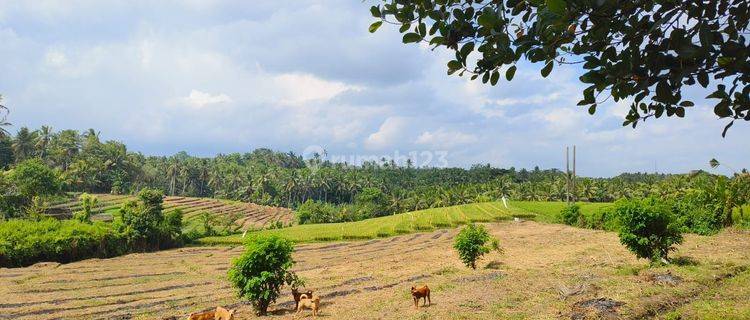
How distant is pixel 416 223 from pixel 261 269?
155 feet

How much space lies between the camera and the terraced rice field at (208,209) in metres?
72.1

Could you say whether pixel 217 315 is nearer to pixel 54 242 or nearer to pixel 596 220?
pixel 54 242

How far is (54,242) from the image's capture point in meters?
40.2

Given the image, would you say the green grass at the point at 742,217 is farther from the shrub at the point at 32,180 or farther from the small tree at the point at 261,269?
the shrub at the point at 32,180

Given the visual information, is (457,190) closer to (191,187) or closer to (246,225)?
(246,225)

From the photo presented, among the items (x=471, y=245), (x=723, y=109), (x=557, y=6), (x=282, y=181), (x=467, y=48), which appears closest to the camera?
(x=557, y=6)

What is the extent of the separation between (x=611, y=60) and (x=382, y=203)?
88659 mm

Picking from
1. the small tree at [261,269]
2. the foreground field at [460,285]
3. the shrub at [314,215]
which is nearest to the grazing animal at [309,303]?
the foreground field at [460,285]

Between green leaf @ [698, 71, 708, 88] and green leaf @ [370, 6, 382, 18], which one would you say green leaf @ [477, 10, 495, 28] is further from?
green leaf @ [698, 71, 708, 88]

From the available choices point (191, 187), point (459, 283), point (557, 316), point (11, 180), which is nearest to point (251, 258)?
point (459, 283)

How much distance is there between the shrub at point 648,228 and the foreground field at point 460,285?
92cm

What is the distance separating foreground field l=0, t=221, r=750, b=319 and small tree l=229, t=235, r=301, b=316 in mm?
1015

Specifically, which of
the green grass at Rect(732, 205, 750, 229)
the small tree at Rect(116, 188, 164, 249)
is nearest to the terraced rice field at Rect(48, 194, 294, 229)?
the small tree at Rect(116, 188, 164, 249)

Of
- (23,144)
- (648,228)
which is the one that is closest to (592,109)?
(648,228)
